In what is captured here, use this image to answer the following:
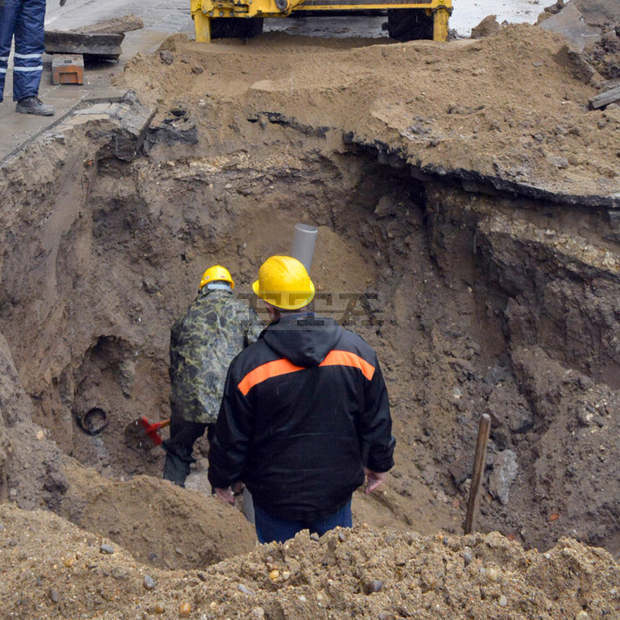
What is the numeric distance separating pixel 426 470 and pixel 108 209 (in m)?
3.31

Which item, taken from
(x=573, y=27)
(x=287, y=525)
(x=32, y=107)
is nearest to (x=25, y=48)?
(x=32, y=107)

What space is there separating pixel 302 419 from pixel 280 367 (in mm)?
266

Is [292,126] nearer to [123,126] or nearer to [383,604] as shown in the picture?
[123,126]

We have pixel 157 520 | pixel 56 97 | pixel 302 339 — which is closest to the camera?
pixel 302 339

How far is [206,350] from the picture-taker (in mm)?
4488

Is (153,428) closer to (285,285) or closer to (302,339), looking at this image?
(285,285)

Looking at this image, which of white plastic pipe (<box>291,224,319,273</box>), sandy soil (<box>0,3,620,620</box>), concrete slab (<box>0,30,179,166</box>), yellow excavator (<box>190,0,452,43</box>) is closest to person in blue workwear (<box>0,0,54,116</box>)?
concrete slab (<box>0,30,179,166</box>)

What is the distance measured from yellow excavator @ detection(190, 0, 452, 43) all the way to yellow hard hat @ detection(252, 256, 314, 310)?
13.9 feet

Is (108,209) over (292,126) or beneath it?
beneath

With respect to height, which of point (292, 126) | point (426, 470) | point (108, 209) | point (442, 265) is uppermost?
point (292, 126)

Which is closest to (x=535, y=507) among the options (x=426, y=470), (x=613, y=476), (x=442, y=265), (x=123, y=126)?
(x=613, y=476)

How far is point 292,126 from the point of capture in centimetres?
641

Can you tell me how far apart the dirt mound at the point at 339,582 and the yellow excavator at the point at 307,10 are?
5.50 m

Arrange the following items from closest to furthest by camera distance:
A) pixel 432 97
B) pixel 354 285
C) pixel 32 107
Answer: pixel 32 107, pixel 432 97, pixel 354 285
